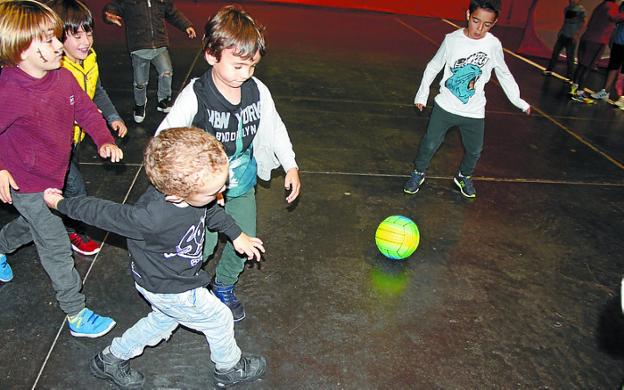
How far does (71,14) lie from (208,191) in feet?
6.27

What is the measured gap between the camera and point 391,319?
3.15 meters

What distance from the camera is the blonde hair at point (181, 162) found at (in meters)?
1.89

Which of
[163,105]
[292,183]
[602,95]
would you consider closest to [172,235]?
[292,183]

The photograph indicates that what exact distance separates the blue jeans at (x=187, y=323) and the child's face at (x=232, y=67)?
3.27 feet

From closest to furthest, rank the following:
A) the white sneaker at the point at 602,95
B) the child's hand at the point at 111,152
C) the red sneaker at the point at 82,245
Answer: the child's hand at the point at 111,152 → the red sneaker at the point at 82,245 → the white sneaker at the point at 602,95

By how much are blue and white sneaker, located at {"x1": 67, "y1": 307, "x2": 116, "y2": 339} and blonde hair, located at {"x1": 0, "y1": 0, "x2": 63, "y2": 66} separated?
4.49ft

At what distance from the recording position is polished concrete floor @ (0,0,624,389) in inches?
108

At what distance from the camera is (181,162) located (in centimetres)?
189

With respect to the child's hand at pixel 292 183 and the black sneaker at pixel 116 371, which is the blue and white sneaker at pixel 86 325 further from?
the child's hand at pixel 292 183

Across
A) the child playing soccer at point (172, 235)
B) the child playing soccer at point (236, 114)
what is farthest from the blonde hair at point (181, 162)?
the child playing soccer at point (236, 114)

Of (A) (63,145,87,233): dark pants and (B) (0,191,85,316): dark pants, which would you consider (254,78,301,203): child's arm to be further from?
(A) (63,145,87,233): dark pants

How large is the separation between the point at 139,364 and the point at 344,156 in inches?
131

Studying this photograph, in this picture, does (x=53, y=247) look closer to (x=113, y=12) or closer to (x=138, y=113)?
(x=138, y=113)

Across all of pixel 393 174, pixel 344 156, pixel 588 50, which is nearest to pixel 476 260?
pixel 393 174
